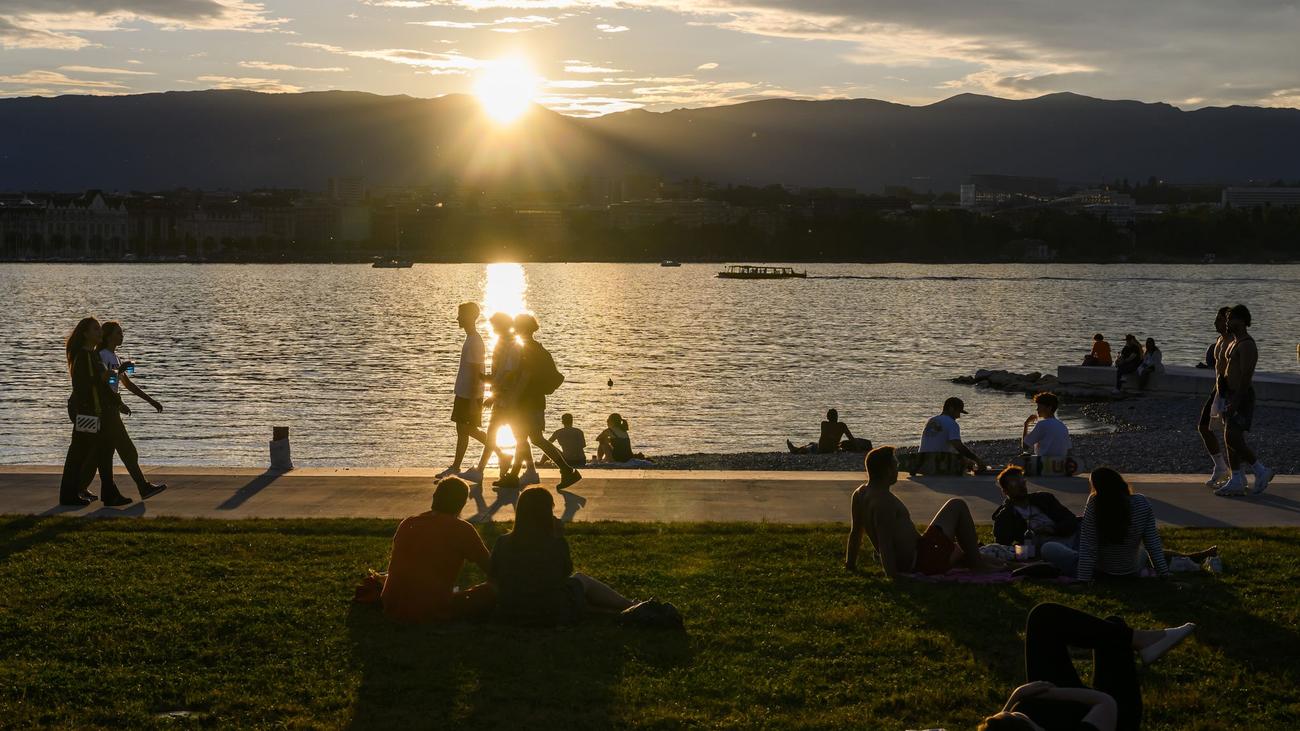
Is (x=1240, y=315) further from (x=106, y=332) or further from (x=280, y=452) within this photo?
(x=106, y=332)

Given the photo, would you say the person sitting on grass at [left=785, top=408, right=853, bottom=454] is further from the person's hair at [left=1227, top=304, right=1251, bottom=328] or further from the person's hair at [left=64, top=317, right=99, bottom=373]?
the person's hair at [left=64, top=317, right=99, bottom=373]

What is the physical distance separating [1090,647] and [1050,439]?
30.3ft

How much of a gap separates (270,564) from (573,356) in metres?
49.9

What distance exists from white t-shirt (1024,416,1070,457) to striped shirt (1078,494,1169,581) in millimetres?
5334

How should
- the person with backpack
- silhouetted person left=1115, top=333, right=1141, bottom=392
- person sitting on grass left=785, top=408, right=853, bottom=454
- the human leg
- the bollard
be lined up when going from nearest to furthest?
the human leg < the person with backpack < the bollard < person sitting on grass left=785, top=408, right=853, bottom=454 < silhouetted person left=1115, top=333, right=1141, bottom=392

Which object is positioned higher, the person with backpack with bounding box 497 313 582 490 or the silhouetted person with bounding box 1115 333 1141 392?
the person with backpack with bounding box 497 313 582 490

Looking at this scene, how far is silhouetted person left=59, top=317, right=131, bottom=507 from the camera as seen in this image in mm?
12203

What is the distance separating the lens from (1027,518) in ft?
34.4

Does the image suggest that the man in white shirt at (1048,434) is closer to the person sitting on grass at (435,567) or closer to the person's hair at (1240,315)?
the person's hair at (1240,315)

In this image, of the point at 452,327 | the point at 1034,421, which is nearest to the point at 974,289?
the point at 452,327

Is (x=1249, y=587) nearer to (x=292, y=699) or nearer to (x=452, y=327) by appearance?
(x=292, y=699)

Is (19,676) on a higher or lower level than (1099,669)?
lower

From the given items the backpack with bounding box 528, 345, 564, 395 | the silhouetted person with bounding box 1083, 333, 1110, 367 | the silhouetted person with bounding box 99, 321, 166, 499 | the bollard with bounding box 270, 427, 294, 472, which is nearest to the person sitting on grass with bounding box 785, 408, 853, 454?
the backpack with bounding box 528, 345, 564, 395

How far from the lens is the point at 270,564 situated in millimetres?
10125
